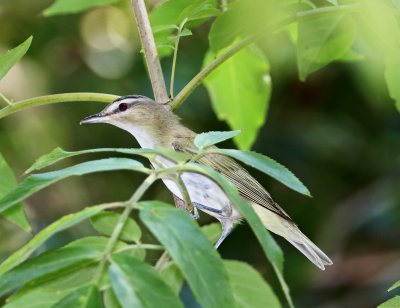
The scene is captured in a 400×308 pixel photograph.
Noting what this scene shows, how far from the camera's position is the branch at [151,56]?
293 centimetres

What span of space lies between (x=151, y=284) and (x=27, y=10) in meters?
5.97

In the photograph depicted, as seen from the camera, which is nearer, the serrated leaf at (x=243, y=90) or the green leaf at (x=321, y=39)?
the green leaf at (x=321, y=39)

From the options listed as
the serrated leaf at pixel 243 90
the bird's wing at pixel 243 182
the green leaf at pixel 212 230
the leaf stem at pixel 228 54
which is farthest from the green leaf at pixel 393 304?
the serrated leaf at pixel 243 90

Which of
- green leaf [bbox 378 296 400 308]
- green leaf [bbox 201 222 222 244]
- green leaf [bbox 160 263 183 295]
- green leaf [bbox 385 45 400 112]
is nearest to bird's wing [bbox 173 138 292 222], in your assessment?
green leaf [bbox 385 45 400 112]

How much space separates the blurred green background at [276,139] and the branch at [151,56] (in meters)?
3.65

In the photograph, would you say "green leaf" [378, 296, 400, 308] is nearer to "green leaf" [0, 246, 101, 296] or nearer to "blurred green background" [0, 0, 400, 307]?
"green leaf" [0, 246, 101, 296]

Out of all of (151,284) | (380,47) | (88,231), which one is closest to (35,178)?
(151,284)

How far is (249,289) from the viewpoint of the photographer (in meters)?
2.23

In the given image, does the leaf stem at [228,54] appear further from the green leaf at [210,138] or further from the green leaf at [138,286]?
the green leaf at [138,286]

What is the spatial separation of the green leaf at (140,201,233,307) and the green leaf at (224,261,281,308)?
0.44 m

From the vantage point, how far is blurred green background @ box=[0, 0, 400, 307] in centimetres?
695

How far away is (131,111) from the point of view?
13.7ft

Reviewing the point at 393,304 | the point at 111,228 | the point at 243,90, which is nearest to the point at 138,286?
the point at 111,228

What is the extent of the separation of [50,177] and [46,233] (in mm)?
171
